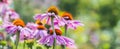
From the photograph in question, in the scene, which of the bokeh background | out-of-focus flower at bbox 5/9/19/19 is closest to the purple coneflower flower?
out-of-focus flower at bbox 5/9/19/19

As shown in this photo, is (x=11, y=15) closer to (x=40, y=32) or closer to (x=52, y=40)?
(x=40, y=32)

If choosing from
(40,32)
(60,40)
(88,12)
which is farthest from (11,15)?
(88,12)

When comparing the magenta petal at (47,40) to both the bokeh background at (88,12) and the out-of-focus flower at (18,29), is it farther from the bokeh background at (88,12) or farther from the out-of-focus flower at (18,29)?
the bokeh background at (88,12)

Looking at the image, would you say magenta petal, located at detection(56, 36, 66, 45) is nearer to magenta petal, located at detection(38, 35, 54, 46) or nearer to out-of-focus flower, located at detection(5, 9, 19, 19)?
magenta petal, located at detection(38, 35, 54, 46)

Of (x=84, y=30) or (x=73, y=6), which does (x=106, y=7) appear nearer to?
(x=73, y=6)

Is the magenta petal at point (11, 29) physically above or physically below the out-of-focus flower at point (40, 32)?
above

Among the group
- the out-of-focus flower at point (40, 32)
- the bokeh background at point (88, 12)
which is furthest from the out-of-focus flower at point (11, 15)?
the bokeh background at point (88, 12)

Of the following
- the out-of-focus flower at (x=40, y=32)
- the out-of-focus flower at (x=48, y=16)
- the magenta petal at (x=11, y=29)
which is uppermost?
the out-of-focus flower at (x=48, y=16)

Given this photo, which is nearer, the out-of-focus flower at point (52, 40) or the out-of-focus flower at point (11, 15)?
the out-of-focus flower at point (52, 40)

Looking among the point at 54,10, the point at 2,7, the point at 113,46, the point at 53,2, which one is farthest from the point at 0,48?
the point at 53,2

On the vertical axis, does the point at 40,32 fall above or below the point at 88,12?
below
